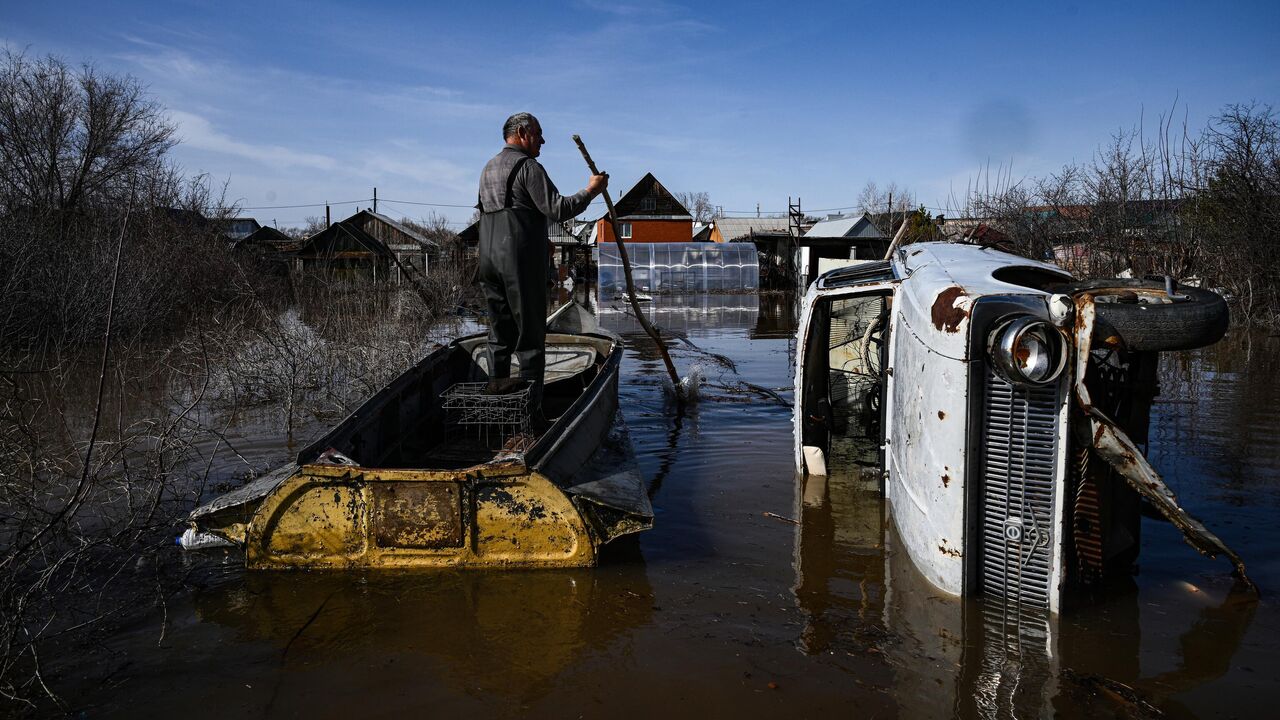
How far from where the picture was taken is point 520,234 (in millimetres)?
5637

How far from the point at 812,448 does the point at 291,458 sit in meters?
4.55

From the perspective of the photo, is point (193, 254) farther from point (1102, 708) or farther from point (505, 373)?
point (1102, 708)

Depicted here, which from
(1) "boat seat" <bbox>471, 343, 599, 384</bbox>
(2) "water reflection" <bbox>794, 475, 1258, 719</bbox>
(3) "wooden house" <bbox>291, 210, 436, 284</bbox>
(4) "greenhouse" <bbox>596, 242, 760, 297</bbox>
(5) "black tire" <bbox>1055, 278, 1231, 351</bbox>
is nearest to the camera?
(2) "water reflection" <bbox>794, 475, 1258, 719</bbox>

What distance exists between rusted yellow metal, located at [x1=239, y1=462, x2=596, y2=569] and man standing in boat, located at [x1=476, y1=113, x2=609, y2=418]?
1.71 m

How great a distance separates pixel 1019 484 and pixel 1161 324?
92cm

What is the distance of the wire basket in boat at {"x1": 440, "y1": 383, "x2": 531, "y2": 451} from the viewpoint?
5.66 meters

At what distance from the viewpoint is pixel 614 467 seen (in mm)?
5570

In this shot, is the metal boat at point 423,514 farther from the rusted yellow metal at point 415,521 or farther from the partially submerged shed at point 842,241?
the partially submerged shed at point 842,241

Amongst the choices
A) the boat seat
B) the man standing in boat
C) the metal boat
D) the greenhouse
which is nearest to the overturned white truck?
the metal boat

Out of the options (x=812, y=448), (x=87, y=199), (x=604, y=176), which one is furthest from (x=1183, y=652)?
(x=87, y=199)

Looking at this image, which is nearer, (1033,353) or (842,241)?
(1033,353)

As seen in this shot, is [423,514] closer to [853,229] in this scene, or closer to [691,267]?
[691,267]

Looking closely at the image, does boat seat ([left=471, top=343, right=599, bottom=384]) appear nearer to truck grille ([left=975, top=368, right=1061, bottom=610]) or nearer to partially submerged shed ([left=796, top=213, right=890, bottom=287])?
truck grille ([left=975, top=368, right=1061, bottom=610])

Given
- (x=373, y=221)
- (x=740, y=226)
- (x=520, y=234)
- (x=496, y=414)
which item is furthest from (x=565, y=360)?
(x=740, y=226)
